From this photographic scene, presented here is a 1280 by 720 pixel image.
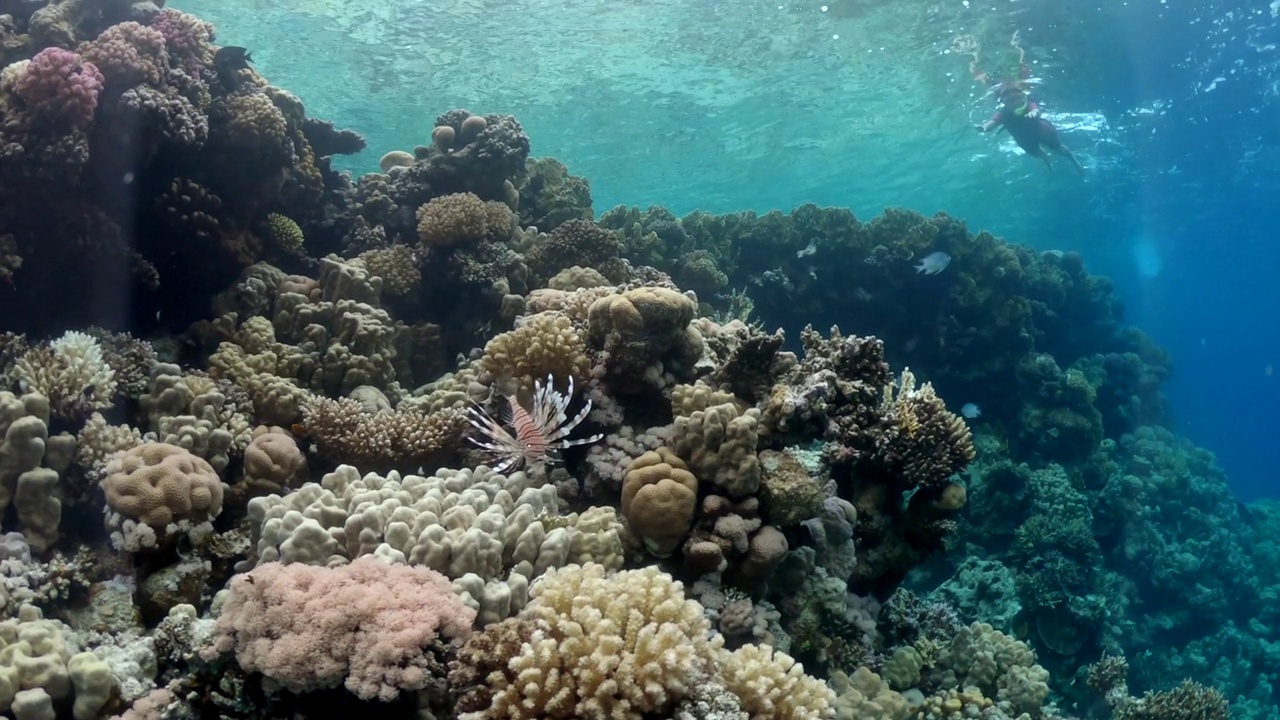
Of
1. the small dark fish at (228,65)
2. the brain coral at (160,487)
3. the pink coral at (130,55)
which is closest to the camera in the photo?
the brain coral at (160,487)

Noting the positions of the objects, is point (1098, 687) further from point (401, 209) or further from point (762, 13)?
point (762, 13)

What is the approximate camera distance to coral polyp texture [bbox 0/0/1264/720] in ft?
11.1

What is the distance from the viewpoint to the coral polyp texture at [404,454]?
11.1ft

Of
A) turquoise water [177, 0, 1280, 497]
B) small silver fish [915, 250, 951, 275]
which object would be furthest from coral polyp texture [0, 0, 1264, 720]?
turquoise water [177, 0, 1280, 497]

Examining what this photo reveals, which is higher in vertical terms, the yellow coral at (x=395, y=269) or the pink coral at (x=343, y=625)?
the yellow coral at (x=395, y=269)

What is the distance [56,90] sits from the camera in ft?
20.8

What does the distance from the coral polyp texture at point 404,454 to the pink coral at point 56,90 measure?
4 centimetres

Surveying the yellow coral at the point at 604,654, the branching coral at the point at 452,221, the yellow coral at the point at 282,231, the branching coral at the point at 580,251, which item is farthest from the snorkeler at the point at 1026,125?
the yellow coral at the point at 604,654

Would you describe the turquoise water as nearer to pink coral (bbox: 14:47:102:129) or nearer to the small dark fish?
the small dark fish

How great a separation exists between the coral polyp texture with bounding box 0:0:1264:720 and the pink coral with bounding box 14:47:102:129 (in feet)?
0.14

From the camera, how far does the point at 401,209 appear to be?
9.89 meters

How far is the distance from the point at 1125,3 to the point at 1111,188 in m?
19.6

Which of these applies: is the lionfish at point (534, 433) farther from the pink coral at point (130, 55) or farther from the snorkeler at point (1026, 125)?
the snorkeler at point (1026, 125)

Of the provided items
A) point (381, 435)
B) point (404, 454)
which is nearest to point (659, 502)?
point (404, 454)
